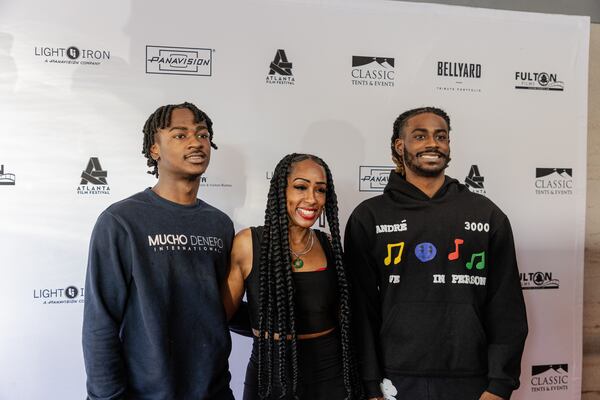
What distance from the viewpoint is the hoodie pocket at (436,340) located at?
1.66 metres

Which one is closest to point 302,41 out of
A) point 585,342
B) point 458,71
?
point 458,71

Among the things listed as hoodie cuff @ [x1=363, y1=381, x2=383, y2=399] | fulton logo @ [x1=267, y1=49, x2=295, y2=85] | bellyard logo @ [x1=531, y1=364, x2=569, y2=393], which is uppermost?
fulton logo @ [x1=267, y1=49, x2=295, y2=85]

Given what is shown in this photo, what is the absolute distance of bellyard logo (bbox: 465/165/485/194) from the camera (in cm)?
257

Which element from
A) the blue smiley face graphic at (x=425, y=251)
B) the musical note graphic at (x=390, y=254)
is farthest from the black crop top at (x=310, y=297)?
the blue smiley face graphic at (x=425, y=251)

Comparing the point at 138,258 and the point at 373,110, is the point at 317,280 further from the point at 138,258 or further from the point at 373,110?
the point at 373,110

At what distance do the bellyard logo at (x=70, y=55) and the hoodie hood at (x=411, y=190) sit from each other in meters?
1.54

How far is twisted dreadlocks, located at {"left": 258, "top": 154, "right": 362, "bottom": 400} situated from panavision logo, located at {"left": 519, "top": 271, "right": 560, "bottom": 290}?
1.44 meters

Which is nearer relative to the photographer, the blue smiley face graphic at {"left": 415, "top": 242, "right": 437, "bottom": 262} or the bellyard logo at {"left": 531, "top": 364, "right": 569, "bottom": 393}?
the blue smiley face graphic at {"left": 415, "top": 242, "right": 437, "bottom": 262}

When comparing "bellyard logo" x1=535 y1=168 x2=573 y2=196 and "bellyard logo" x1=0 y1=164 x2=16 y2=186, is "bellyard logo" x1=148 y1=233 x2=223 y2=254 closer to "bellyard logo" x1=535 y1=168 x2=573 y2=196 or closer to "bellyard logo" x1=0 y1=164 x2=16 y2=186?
"bellyard logo" x1=0 y1=164 x2=16 y2=186

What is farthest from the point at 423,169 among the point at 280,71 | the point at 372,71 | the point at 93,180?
the point at 93,180

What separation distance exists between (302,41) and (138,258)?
59.5 inches

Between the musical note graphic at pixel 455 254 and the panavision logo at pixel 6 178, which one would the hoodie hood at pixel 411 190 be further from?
the panavision logo at pixel 6 178

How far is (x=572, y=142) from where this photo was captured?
2.65m

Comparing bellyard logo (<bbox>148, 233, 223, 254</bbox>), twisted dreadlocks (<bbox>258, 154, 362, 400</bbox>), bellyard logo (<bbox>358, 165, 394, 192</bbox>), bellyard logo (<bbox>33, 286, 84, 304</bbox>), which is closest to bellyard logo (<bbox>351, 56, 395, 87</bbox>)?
bellyard logo (<bbox>358, 165, 394, 192</bbox>)
